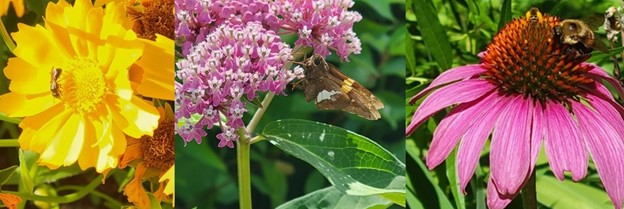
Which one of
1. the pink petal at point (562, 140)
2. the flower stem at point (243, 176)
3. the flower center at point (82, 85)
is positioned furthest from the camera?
the flower stem at point (243, 176)

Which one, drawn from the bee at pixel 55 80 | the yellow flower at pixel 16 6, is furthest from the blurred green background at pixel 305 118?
the yellow flower at pixel 16 6

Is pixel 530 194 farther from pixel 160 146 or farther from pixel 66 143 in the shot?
pixel 66 143

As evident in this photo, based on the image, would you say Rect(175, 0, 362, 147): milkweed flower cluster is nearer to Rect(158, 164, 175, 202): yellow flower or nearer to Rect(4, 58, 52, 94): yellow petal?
Rect(158, 164, 175, 202): yellow flower

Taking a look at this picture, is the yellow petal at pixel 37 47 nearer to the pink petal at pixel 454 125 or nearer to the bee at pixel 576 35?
the pink petal at pixel 454 125

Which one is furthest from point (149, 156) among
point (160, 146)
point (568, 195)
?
point (568, 195)

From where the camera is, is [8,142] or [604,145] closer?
[604,145]
